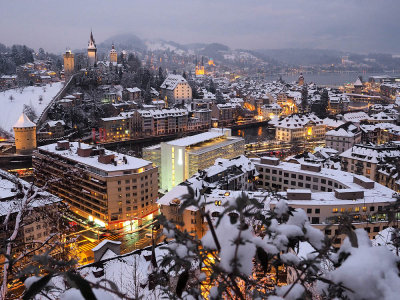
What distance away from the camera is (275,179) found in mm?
12055

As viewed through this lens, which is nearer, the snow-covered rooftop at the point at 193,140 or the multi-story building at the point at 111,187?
the multi-story building at the point at 111,187

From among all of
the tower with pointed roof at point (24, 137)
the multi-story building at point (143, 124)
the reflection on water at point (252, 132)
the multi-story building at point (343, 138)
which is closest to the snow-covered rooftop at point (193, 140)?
the multi-story building at point (343, 138)

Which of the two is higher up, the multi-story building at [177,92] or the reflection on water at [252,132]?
the multi-story building at [177,92]

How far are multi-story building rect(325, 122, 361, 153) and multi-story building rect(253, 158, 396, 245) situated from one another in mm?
8345

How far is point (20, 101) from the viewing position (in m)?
31.3

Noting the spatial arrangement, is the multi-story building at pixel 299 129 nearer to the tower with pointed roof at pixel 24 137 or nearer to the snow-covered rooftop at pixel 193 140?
the snow-covered rooftop at pixel 193 140

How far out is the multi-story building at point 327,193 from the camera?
7962 mm

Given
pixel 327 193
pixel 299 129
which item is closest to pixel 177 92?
pixel 299 129

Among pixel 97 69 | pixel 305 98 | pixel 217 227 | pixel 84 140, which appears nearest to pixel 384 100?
pixel 305 98

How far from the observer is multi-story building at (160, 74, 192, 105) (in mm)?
36156

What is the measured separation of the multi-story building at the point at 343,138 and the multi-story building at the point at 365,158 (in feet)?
17.3

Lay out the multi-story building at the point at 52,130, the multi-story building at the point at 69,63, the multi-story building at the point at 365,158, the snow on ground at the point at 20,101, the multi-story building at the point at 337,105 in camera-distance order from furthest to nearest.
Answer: the multi-story building at the point at 337,105, the multi-story building at the point at 69,63, the snow on ground at the point at 20,101, the multi-story building at the point at 52,130, the multi-story building at the point at 365,158

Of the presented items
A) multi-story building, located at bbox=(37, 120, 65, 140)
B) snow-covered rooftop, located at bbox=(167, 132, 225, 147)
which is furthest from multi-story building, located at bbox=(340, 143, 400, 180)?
multi-story building, located at bbox=(37, 120, 65, 140)

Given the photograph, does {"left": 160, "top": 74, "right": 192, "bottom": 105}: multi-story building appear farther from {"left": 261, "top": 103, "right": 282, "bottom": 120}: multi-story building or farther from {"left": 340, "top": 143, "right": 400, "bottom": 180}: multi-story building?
{"left": 340, "top": 143, "right": 400, "bottom": 180}: multi-story building
